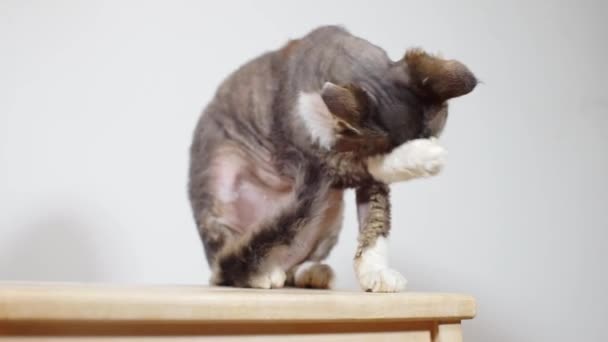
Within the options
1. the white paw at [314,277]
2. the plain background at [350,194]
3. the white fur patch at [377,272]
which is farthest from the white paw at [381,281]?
the plain background at [350,194]

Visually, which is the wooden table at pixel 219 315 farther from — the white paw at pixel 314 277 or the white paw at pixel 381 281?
the white paw at pixel 314 277

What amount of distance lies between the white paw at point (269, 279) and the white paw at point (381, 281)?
0.29ft

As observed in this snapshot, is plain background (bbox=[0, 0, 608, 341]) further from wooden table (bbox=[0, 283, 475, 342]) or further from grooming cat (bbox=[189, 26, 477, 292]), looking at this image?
wooden table (bbox=[0, 283, 475, 342])

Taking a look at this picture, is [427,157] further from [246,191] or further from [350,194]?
[350,194]

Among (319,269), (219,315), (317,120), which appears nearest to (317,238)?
(319,269)

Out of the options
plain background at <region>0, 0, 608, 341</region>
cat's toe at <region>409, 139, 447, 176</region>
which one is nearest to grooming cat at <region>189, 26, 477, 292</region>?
cat's toe at <region>409, 139, 447, 176</region>

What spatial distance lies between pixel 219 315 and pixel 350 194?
2.04ft

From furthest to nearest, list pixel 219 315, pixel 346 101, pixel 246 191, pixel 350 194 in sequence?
pixel 350 194 < pixel 246 191 < pixel 346 101 < pixel 219 315

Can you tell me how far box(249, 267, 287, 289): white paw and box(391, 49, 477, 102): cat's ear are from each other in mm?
240

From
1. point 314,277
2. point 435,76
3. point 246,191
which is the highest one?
point 435,76

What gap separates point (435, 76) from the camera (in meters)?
0.65

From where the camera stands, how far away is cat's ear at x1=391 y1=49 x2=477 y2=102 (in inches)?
25.3

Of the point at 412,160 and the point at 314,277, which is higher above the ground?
the point at 412,160

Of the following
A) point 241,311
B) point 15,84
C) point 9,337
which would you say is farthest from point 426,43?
point 9,337
